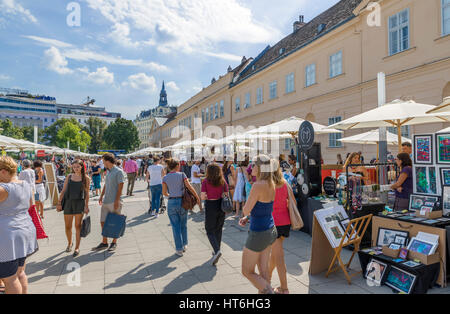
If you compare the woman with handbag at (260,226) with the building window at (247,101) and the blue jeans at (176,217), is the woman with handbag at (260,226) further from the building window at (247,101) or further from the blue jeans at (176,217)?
the building window at (247,101)

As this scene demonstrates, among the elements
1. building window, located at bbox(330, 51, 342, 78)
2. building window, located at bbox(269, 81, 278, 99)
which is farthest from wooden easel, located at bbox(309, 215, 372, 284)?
building window, located at bbox(269, 81, 278, 99)

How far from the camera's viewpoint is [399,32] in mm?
13688

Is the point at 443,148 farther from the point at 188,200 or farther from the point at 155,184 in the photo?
the point at 155,184

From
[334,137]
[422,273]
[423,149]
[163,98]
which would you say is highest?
[163,98]

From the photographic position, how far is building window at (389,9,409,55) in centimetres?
1335

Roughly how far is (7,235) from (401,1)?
649 inches

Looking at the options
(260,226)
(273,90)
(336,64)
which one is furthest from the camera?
(273,90)

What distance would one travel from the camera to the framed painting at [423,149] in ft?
17.3

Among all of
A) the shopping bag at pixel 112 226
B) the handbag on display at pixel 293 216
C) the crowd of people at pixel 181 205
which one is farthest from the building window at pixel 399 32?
the shopping bag at pixel 112 226

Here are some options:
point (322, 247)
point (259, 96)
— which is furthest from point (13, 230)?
point (259, 96)

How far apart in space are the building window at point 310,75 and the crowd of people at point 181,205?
13.0 meters

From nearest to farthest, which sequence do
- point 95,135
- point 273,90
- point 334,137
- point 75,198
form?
point 75,198, point 334,137, point 273,90, point 95,135

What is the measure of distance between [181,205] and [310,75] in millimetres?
17042
